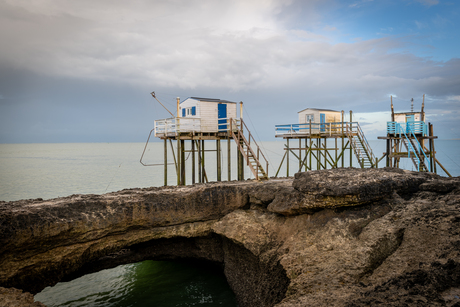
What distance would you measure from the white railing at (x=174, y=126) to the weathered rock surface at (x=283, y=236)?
25.8 feet

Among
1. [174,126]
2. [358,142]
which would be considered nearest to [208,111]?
[174,126]

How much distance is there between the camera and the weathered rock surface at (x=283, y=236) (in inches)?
255

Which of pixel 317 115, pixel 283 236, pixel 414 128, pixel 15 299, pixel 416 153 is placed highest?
pixel 317 115

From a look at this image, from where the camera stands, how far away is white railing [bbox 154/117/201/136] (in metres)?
19.6

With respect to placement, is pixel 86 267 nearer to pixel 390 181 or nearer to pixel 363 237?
pixel 363 237

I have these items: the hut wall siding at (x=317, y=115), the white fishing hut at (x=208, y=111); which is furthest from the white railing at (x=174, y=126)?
the hut wall siding at (x=317, y=115)

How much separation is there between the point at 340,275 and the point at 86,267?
32.4 feet

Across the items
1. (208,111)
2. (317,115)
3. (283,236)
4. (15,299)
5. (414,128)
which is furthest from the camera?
(317,115)

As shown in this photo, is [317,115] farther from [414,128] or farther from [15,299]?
[15,299]

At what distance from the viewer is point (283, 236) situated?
35.8 ft

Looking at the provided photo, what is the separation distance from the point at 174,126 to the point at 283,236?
11.8m

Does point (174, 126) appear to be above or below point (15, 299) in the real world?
above

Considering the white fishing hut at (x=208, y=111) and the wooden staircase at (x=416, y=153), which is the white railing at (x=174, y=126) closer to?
the white fishing hut at (x=208, y=111)

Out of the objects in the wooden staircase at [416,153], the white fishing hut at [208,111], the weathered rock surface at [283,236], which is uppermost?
the white fishing hut at [208,111]
